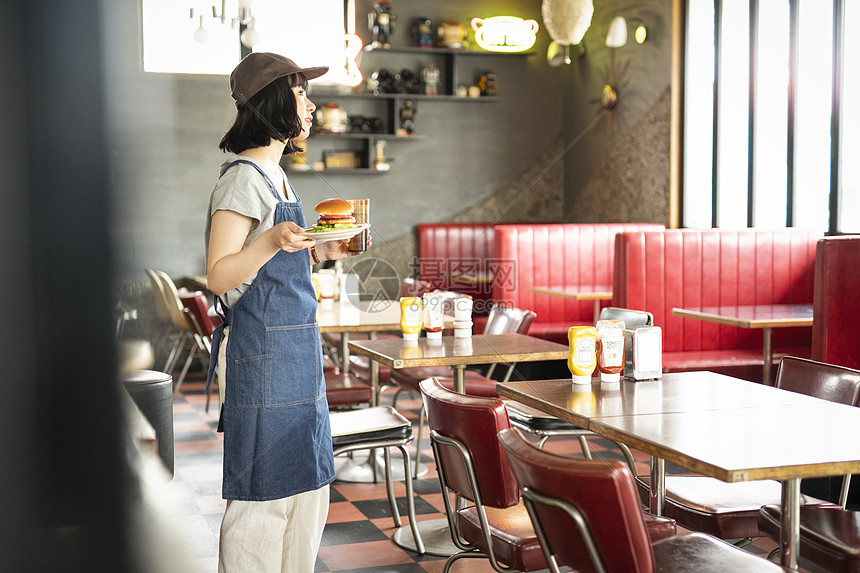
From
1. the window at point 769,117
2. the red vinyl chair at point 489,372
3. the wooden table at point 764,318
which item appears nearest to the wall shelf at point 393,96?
the window at point 769,117

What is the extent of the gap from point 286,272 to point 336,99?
6.29 metres

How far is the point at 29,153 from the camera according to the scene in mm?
381

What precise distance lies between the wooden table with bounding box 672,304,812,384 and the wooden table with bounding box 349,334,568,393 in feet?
3.64

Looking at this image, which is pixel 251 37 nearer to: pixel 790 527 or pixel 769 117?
pixel 769 117

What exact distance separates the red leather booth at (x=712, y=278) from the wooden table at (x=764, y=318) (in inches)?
22.2

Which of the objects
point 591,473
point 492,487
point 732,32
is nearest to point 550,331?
point 732,32

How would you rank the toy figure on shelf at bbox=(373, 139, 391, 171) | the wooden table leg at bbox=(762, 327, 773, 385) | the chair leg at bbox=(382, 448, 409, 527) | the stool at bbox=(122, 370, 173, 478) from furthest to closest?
the toy figure on shelf at bbox=(373, 139, 391, 171), the wooden table leg at bbox=(762, 327, 773, 385), the chair leg at bbox=(382, 448, 409, 527), the stool at bbox=(122, 370, 173, 478)

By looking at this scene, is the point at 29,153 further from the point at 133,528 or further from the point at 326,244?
the point at 326,244

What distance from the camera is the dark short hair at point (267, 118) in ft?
5.98

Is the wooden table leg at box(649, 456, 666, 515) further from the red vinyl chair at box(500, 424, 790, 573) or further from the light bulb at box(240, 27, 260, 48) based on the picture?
the light bulb at box(240, 27, 260, 48)

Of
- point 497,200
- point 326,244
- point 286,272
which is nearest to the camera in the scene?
point 286,272

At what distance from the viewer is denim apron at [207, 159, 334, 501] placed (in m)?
1.76

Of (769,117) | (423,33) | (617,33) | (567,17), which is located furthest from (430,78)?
(769,117)

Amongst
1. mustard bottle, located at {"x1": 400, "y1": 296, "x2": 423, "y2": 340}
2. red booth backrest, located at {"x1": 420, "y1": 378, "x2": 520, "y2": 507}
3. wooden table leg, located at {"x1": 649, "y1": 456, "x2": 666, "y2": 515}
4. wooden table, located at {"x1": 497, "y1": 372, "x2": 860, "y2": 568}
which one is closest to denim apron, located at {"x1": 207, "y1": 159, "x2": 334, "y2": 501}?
red booth backrest, located at {"x1": 420, "y1": 378, "x2": 520, "y2": 507}
